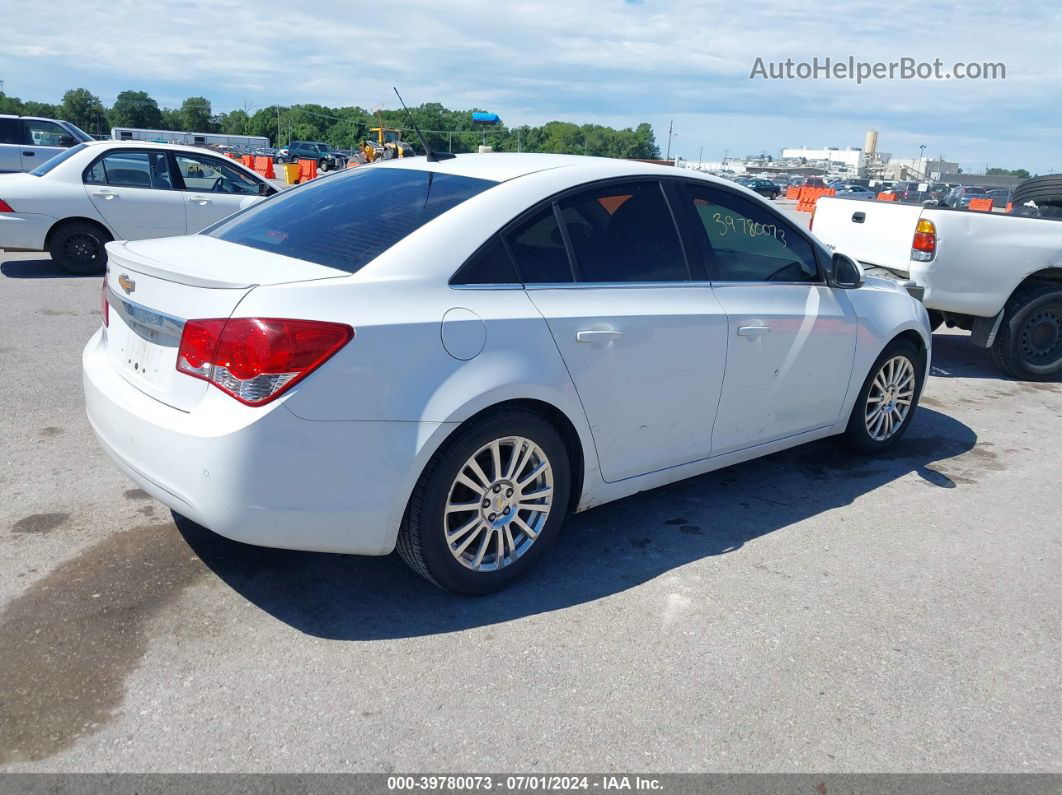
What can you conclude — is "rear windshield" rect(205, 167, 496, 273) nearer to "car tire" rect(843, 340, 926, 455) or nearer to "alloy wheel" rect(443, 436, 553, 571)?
"alloy wheel" rect(443, 436, 553, 571)

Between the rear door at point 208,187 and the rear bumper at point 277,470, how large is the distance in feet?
27.4

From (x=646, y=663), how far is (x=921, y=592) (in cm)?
142

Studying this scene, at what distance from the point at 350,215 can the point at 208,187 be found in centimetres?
831

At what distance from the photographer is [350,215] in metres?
3.64

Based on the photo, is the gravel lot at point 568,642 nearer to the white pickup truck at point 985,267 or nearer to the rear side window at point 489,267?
the rear side window at point 489,267

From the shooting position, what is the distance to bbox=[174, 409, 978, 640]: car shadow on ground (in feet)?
11.1

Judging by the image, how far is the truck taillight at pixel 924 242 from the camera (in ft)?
23.9

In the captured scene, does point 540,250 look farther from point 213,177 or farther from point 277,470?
point 213,177

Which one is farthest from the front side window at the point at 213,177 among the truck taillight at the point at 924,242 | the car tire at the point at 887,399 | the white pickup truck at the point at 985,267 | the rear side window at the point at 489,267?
the rear side window at the point at 489,267

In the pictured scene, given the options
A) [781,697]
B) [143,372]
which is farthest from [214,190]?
[781,697]

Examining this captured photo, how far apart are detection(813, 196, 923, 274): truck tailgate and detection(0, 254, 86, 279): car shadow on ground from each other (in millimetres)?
8246

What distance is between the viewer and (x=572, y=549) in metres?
4.01

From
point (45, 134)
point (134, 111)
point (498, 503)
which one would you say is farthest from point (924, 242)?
point (134, 111)

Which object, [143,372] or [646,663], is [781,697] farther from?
[143,372]
